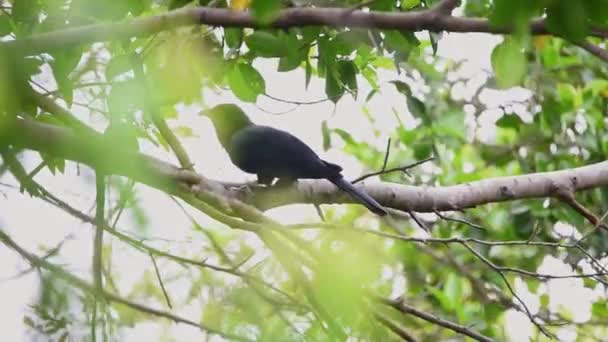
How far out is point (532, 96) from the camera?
13.0 feet

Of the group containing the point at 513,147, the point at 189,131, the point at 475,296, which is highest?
the point at 189,131

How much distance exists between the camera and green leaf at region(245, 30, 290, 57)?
5.92 feet

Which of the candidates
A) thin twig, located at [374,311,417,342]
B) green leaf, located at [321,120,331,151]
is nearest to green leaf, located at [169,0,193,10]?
thin twig, located at [374,311,417,342]

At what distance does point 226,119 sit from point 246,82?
118 centimetres

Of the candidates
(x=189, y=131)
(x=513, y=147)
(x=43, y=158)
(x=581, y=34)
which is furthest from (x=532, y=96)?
(x=581, y=34)

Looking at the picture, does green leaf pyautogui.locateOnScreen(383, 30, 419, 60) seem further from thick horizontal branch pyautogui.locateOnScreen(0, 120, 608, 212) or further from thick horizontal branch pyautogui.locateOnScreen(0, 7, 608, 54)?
thick horizontal branch pyautogui.locateOnScreen(0, 7, 608, 54)

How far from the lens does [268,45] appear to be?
1.81 meters

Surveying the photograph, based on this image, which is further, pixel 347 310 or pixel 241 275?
pixel 241 275

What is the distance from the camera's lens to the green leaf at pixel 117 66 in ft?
5.11

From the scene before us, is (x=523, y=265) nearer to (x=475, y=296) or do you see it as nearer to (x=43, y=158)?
(x=475, y=296)

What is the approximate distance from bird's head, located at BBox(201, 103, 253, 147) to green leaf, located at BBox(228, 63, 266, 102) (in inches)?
44.2

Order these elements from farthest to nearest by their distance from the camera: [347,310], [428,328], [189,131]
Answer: [428,328]
[189,131]
[347,310]

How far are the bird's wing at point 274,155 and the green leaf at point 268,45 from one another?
27.0 inches

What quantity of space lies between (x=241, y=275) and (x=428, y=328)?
2018mm
